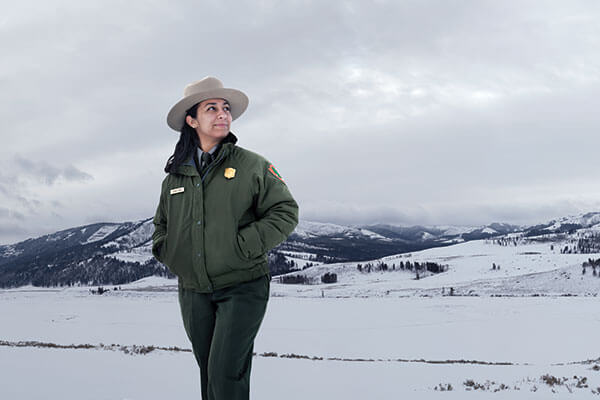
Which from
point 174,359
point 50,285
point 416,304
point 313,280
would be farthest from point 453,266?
point 50,285

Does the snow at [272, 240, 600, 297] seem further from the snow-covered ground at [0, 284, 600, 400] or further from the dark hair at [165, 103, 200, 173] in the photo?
the dark hair at [165, 103, 200, 173]

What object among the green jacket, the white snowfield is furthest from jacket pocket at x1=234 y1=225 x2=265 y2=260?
the white snowfield

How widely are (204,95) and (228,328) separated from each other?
5.94 feet

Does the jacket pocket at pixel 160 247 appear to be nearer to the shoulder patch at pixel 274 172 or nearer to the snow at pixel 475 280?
the shoulder patch at pixel 274 172

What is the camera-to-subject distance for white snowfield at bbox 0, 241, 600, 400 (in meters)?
6.93

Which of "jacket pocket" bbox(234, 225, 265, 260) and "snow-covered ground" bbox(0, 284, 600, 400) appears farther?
"snow-covered ground" bbox(0, 284, 600, 400)

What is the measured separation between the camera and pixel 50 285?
642 ft

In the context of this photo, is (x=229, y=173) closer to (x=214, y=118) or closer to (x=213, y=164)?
(x=213, y=164)

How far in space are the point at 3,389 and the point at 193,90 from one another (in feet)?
20.6

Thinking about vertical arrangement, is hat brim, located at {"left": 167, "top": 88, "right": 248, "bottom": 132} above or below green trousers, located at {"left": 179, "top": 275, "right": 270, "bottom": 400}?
above

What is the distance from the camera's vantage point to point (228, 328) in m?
3.01

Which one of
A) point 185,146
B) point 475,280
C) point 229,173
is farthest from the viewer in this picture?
point 475,280

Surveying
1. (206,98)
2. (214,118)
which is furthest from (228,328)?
(206,98)

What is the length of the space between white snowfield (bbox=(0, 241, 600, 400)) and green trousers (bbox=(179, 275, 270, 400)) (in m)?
3.59
